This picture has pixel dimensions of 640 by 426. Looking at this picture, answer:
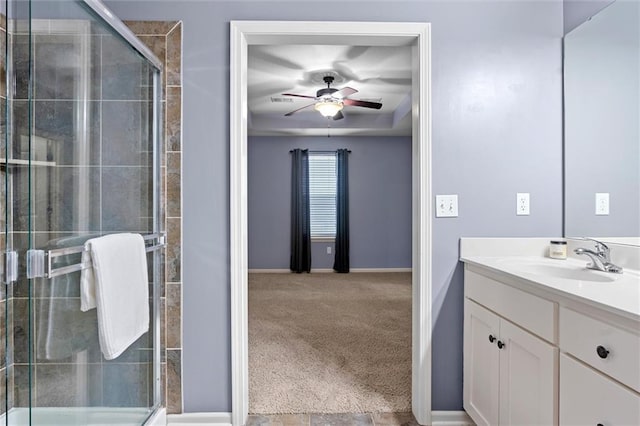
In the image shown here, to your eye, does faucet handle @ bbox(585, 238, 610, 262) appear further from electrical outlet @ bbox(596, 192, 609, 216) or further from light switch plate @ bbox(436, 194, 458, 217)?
light switch plate @ bbox(436, 194, 458, 217)

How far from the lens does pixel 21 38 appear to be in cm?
105

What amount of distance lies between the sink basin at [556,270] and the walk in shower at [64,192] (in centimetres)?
173

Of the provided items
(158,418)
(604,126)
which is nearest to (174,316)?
(158,418)

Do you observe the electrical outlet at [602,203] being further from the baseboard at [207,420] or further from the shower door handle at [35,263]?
the shower door handle at [35,263]

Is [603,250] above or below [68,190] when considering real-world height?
below

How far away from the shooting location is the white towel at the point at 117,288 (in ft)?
4.01

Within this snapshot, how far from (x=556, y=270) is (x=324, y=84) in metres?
3.26

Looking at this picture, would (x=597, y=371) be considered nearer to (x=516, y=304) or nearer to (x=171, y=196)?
(x=516, y=304)

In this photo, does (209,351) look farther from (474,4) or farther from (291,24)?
(474,4)

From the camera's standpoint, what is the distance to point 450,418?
1.81 meters

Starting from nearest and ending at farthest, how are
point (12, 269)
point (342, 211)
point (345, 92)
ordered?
point (12, 269)
point (345, 92)
point (342, 211)

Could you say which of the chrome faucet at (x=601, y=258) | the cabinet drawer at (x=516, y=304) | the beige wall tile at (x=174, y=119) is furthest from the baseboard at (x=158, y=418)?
the chrome faucet at (x=601, y=258)

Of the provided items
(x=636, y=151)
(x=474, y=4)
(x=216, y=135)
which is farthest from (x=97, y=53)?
(x=636, y=151)

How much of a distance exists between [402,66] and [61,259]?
3.40 metres
